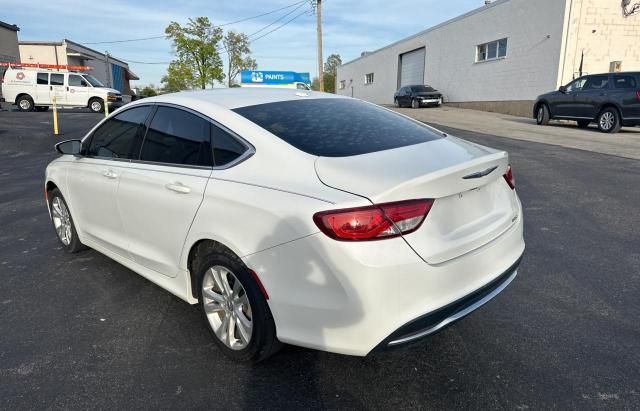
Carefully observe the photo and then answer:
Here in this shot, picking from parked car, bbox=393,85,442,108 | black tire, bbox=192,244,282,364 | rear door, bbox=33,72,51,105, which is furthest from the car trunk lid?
rear door, bbox=33,72,51,105

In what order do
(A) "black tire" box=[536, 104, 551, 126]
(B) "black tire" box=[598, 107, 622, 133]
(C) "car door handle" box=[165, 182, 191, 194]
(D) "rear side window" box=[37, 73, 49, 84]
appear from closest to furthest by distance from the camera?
(C) "car door handle" box=[165, 182, 191, 194] < (B) "black tire" box=[598, 107, 622, 133] < (A) "black tire" box=[536, 104, 551, 126] < (D) "rear side window" box=[37, 73, 49, 84]

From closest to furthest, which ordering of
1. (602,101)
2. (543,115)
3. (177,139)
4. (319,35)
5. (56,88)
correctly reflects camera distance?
1. (177,139)
2. (602,101)
3. (543,115)
4. (56,88)
5. (319,35)

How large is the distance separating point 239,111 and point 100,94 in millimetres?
23935

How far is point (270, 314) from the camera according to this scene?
2482 mm

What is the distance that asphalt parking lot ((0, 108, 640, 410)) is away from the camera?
7.97ft

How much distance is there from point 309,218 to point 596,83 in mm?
15954

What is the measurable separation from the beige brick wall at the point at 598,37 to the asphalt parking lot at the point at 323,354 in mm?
17669

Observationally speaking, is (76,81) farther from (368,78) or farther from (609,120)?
(368,78)

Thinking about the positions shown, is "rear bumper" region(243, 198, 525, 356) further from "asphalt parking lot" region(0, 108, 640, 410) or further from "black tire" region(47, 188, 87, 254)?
"black tire" region(47, 188, 87, 254)

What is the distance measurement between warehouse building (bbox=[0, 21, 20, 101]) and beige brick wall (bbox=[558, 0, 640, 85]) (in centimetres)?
3458

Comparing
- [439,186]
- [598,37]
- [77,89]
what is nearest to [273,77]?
[77,89]

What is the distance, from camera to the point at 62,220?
4668mm

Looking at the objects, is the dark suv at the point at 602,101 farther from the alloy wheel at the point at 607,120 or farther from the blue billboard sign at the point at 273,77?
the blue billboard sign at the point at 273,77

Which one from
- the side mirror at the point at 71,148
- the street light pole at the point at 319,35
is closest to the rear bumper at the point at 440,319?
the side mirror at the point at 71,148
